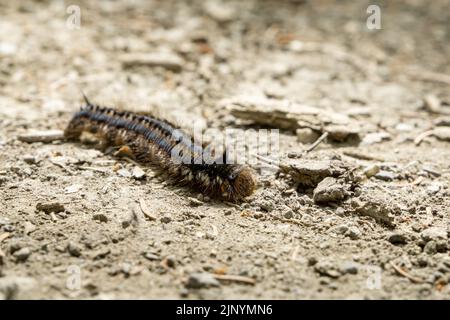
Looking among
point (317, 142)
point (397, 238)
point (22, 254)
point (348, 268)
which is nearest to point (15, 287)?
point (22, 254)

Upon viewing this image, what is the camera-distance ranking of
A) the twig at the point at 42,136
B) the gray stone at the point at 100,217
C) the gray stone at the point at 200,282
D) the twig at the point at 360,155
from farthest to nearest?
1. the twig at the point at 42,136
2. the twig at the point at 360,155
3. the gray stone at the point at 100,217
4. the gray stone at the point at 200,282

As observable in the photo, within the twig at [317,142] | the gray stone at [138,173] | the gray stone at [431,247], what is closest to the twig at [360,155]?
the twig at [317,142]

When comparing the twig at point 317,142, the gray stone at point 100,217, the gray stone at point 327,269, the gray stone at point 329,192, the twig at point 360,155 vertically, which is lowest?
the gray stone at point 327,269

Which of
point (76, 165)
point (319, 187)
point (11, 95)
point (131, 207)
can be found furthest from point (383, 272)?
point (11, 95)

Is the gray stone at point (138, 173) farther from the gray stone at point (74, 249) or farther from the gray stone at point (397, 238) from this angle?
the gray stone at point (397, 238)

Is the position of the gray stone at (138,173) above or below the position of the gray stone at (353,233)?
above

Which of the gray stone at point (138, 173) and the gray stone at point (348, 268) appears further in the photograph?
the gray stone at point (138, 173)

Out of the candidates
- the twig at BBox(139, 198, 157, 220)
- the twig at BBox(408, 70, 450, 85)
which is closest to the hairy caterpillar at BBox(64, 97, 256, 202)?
the twig at BBox(139, 198, 157, 220)

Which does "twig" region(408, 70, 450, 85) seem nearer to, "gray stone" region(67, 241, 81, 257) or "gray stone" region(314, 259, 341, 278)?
"gray stone" region(314, 259, 341, 278)

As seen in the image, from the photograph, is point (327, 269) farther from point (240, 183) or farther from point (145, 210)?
point (145, 210)
